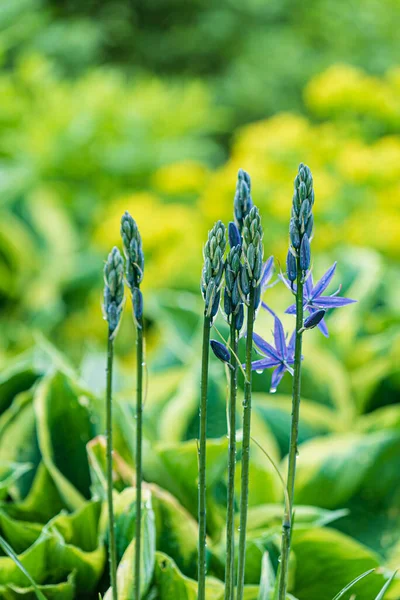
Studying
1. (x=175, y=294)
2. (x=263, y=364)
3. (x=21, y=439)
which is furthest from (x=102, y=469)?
(x=175, y=294)

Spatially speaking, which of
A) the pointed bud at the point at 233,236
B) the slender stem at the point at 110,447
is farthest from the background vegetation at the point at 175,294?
the pointed bud at the point at 233,236

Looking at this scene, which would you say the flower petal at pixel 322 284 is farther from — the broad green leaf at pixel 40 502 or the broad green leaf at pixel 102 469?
the broad green leaf at pixel 40 502

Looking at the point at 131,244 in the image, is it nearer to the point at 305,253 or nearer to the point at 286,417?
the point at 305,253

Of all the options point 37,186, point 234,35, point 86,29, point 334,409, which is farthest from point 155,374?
point 234,35

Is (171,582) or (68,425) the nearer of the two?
(171,582)

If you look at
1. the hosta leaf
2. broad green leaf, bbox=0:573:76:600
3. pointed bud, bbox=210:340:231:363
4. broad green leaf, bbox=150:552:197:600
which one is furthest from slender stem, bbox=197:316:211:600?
the hosta leaf

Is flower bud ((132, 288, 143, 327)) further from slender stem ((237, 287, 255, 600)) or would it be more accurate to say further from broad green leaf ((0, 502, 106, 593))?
broad green leaf ((0, 502, 106, 593))
